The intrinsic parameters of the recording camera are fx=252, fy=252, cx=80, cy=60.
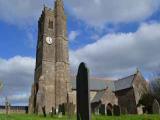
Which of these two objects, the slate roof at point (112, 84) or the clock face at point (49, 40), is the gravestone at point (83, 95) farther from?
the clock face at point (49, 40)

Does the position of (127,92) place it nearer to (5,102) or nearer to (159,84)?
(159,84)

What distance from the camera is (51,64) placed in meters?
47.8

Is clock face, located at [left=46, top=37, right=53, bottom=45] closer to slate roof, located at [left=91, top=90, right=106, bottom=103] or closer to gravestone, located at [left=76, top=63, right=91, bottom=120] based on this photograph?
slate roof, located at [left=91, top=90, right=106, bottom=103]

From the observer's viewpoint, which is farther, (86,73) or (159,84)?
(159,84)

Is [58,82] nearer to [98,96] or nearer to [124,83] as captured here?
[98,96]

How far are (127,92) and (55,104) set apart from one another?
46.8ft

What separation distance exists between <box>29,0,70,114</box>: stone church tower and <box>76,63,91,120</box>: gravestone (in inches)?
1319

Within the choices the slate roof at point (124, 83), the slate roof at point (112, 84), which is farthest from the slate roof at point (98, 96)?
the slate roof at point (124, 83)

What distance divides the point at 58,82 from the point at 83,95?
38347 millimetres

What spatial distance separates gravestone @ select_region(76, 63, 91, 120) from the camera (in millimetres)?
7980

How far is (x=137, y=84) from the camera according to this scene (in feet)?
159

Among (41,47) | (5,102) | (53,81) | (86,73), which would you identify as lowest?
(5,102)

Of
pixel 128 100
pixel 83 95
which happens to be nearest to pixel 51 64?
pixel 128 100

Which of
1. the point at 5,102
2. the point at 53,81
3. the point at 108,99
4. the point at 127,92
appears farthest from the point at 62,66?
the point at 5,102
